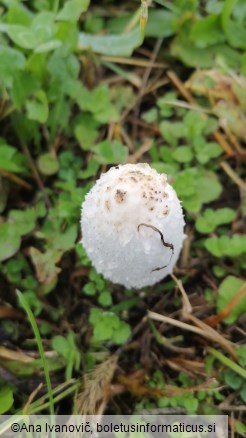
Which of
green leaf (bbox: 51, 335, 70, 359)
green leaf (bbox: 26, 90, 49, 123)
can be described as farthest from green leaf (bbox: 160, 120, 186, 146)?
green leaf (bbox: 51, 335, 70, 359)

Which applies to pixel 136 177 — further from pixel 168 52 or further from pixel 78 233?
pixel 168 52

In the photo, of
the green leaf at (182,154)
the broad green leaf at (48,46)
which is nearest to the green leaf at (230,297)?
the green leaf at (182,154)

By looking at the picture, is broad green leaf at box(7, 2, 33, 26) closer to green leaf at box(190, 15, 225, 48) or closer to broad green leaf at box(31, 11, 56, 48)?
broad green leaf at box(31, 11, 56, 48)

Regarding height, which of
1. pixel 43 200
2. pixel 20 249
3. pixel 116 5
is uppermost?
pixel 116 5

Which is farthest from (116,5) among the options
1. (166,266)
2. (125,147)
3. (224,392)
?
(224,392)

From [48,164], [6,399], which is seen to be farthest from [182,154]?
[6,399]

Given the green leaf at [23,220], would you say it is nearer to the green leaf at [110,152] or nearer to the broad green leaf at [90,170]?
the broad green leaf at [90,170]
